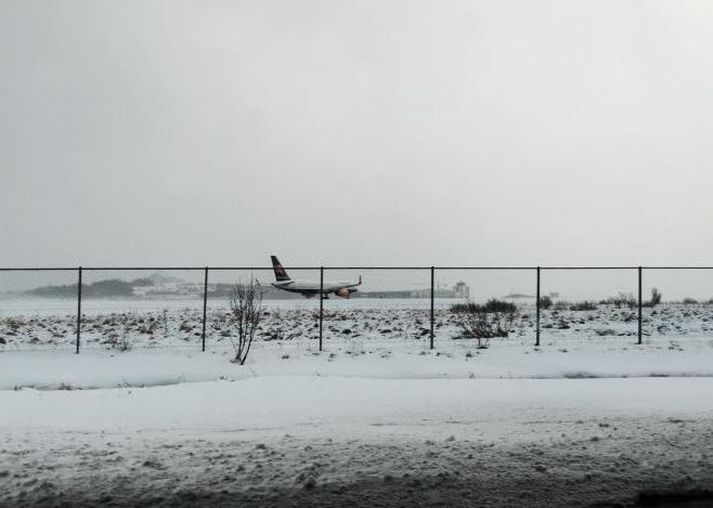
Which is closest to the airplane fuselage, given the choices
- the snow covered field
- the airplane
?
the airplane

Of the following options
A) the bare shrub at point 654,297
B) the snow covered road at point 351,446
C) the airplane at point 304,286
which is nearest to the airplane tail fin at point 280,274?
the airplane at point 304,286

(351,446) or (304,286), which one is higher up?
(304,286)

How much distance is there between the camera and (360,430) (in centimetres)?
620

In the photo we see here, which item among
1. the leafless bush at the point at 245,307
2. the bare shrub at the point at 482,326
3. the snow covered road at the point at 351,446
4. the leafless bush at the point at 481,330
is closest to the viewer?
the snow covered road at the point at 351,446

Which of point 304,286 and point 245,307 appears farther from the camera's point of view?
point 304,286

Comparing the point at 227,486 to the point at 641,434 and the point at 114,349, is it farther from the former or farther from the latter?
the point at 114,349

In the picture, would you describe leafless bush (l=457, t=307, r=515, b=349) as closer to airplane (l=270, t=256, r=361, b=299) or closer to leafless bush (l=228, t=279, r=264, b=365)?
airplane (l=270, t=256, r=361, b=299)

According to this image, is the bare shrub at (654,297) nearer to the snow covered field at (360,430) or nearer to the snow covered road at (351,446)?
the snow covered field at (360,430)

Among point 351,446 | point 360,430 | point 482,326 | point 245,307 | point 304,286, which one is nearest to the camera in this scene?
point 351,446

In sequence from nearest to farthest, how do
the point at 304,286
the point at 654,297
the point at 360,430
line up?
1. the point at 360,430
2. the point at 304,286
3. the point at 654,297

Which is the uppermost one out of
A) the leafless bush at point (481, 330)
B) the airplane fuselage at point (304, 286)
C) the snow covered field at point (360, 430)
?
the airplane fuselage at point (304, 286)

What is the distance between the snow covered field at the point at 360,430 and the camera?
4328 mm

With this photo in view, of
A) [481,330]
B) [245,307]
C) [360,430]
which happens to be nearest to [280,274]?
[245,307]

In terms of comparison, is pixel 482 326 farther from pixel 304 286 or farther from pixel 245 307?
pixel 245 307
